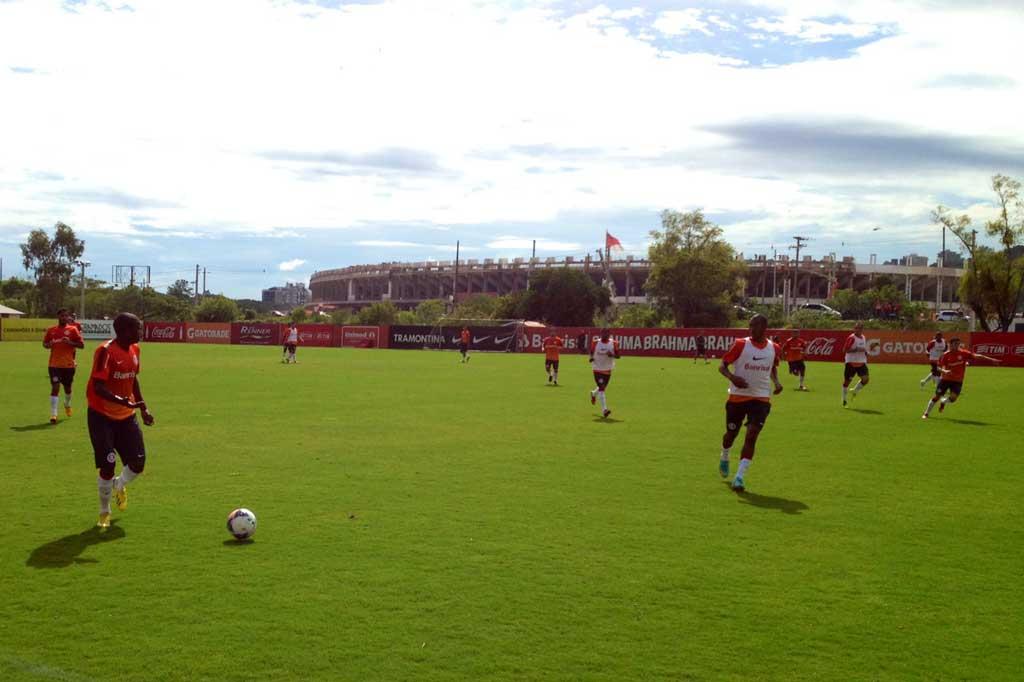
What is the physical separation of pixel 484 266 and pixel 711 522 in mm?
154921

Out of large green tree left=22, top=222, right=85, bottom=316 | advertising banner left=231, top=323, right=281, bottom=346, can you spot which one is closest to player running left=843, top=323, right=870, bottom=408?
advertising banner left=231, top=323, right=281, bottom=346

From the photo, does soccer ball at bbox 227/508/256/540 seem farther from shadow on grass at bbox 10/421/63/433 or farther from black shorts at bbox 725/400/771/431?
shadow on grass at bbox 10/421/63/433

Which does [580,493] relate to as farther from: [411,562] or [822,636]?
[822,636]

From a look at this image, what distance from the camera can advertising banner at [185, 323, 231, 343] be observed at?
80750 millimetres

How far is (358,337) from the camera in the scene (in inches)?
3004

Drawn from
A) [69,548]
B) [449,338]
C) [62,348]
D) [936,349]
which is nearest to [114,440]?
[69,548]

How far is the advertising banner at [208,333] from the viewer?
80.8 metres

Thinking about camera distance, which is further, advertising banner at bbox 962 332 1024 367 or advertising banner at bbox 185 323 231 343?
advertising banner at bbox 185 323 231 343

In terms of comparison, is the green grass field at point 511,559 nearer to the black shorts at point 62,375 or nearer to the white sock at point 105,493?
the white sock at point 105,493

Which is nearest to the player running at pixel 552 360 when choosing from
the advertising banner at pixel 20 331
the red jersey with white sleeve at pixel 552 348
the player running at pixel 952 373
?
the red jersey with white sleeve at pixel 552 348

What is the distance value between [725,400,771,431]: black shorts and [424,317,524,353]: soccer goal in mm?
55696

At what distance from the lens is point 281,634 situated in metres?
6.27

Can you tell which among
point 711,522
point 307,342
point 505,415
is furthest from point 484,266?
point 711,522

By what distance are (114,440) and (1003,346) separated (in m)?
49.2
